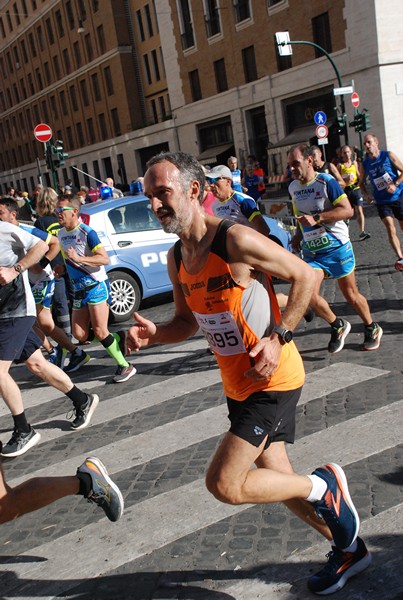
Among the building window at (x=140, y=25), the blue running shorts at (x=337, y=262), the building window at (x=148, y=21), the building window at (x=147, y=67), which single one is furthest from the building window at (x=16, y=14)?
the blue running shorts at (x=337, y=262)

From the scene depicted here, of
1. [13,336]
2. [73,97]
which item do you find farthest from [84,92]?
[13,336]

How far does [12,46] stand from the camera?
224 ft

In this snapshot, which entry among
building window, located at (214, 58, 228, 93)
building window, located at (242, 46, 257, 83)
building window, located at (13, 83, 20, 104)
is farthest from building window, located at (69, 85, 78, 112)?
building window, located at (242, 46, 257, 83)

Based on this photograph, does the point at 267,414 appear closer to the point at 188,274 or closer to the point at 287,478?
the point at 287,478

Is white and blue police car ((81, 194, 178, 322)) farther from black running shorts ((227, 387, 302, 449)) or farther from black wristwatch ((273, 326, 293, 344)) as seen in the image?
black wristwatch ((273, 326, 293, 344))

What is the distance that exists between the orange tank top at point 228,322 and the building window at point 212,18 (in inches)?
1511

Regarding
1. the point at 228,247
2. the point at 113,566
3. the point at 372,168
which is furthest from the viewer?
the point at 372,168

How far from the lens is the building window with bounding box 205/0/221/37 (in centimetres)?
3800

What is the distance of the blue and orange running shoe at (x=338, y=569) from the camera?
112 inches

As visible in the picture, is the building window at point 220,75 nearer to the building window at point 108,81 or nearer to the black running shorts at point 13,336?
the building window at point 108,81

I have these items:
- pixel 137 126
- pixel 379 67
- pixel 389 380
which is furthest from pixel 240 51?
pixel 389 380

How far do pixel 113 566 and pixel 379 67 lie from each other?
28719 millimetres

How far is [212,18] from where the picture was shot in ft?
126

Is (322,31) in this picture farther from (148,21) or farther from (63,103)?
(63,103)
